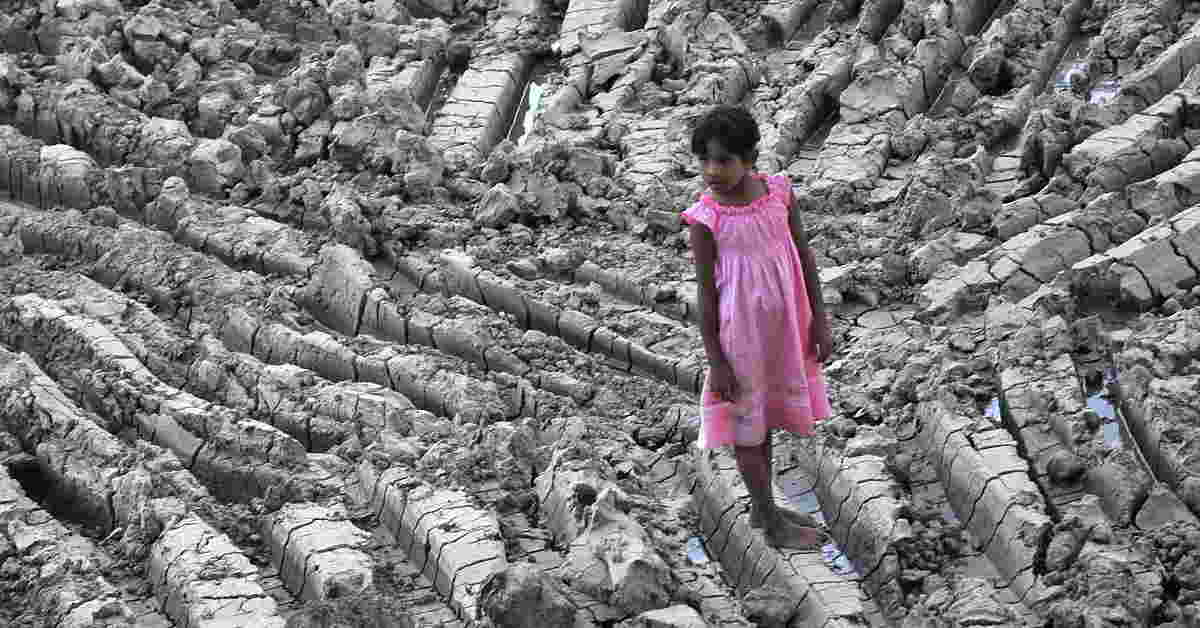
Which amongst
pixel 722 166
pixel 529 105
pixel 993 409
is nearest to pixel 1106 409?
pixel 993 409

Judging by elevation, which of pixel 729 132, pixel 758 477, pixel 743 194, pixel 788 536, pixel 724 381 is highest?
pixel 729 132

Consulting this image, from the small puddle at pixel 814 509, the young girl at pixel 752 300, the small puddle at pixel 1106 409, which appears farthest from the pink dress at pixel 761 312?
the small puddle at pixel 1106 409

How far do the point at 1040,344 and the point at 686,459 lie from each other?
1040 millimetres

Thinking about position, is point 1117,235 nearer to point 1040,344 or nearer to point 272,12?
point 1040,344

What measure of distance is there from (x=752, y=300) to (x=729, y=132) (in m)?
0.41

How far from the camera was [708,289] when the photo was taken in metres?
3.67

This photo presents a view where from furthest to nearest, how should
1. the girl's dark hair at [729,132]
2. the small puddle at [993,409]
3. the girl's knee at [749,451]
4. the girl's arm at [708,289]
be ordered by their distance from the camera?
the small puddle at [993,409], the girl's knee at [749,451], the girl's arm at [708,289], the girl's dark hair at [729,132]

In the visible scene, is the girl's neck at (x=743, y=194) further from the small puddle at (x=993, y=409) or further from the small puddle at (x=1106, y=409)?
the small puddle at (x=1106, y=409)

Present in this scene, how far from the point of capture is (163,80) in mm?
6477

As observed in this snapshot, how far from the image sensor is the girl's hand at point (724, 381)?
371cm

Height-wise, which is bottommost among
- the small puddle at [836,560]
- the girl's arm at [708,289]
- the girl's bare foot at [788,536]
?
the small puddle at [836,560]

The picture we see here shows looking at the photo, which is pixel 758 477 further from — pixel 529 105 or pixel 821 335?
pixel 529 105

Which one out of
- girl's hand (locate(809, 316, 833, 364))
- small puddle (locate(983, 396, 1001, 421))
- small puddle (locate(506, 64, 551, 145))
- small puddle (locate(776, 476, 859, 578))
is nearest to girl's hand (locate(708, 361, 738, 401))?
girl's hand (locate(809, 316, 833, 364))

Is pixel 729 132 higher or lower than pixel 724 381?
higher
